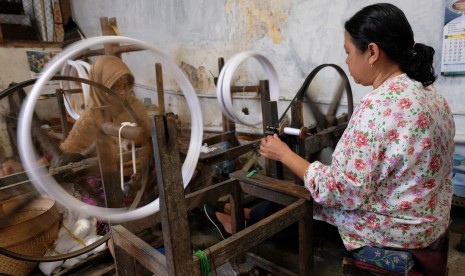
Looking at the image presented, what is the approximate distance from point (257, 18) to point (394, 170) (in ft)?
9.56

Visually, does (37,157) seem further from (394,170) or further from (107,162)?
(394,170)

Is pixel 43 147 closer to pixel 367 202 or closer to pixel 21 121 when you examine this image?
pixel 21 121

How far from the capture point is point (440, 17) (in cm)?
240

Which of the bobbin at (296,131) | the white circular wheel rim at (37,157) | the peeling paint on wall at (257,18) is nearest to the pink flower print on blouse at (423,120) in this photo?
the bobbin at (296,131)

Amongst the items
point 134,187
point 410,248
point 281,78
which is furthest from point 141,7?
point 410,248

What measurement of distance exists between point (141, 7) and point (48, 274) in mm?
4275

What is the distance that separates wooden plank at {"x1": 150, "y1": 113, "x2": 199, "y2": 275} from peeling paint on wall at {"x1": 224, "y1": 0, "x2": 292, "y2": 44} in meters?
2.82

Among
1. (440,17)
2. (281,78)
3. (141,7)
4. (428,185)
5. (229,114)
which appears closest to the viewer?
(428,185)

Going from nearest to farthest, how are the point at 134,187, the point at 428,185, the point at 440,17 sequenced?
the point at 428,185
the point at 134,187
the point at 440,17

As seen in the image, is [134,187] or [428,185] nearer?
[428,185]

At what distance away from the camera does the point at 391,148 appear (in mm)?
1151

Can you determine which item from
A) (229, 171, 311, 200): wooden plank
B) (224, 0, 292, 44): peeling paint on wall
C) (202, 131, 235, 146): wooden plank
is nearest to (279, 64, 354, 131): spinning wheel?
(202, 131, 235, 146): wooden plank

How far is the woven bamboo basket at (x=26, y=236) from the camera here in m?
2.06

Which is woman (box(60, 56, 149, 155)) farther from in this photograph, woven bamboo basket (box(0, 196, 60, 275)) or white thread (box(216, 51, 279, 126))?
white thread (box(216, 51, 279, 126))
